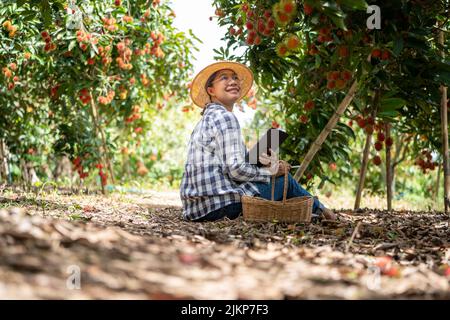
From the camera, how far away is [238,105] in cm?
479

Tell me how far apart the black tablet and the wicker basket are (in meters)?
0.21

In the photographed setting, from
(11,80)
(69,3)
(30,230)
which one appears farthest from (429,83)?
(11,80)

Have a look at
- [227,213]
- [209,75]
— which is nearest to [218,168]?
[227,213]

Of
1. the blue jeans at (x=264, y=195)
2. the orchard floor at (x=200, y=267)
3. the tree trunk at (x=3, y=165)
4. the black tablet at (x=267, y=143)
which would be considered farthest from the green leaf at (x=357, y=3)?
the tree trunk at (x=3, y=165)

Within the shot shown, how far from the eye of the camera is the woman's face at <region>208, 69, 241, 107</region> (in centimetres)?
276

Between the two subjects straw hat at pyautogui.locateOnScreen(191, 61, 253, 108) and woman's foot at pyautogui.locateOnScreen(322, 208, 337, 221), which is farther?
straw hat at pyautogui.locateOnScreen(191, 61, 253, 108)

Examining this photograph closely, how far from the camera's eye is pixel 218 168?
260 cm

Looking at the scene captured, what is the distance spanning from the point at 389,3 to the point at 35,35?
2.93 meters

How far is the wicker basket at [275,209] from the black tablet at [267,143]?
0.21m

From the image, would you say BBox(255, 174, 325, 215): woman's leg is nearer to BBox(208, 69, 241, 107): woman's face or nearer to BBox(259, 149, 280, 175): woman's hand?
BBox(259, 149, 280, 175): woman's hand

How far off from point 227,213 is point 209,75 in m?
0.83

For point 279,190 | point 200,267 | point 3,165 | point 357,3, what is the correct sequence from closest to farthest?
point 200,267 < point 357,3 < point 279,190 < point 3,165

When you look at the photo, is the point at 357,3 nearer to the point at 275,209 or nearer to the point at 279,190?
the point at 275,209

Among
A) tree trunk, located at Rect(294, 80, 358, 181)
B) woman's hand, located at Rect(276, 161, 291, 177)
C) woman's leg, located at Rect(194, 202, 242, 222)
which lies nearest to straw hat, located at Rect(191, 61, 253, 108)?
tree trunk, located at Rect(294, 80, 358, 181)
